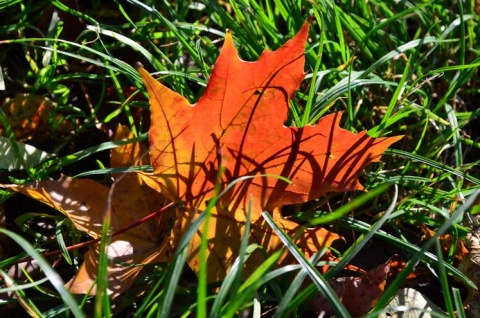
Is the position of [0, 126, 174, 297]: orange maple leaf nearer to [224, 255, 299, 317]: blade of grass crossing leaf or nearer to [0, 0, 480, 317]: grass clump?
[0, 0, 480, 317]: grass clump

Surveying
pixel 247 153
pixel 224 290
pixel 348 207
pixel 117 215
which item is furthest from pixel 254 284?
pixel 117 215

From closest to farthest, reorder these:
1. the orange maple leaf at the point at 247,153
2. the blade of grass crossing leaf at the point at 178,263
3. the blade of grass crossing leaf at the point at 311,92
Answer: the blade of grass crossing leaf at the point at 178,263 → the orange maple leaf at the point at 247,153 → the blade of grass crossing leaf at the point at 311,92

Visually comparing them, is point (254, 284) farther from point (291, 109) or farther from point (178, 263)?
point (291, 109)

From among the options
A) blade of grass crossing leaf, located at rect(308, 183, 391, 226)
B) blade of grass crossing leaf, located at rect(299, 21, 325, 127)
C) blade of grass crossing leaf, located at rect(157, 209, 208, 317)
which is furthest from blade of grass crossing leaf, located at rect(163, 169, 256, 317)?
blade of grass crossing leaf, located at rect(299, 21, 325, 127)

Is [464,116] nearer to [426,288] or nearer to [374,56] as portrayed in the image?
[374,56]

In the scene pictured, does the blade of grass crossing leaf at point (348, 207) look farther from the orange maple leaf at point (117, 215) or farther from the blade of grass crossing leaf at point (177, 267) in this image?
the orange maple leaf at point (117, 215)

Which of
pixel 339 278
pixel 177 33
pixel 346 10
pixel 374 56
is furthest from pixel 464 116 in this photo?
pixel 177 33

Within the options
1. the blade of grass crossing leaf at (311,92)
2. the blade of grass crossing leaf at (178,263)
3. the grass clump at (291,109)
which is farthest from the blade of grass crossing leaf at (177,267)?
the blade of grass crossing leaf at (311,92)

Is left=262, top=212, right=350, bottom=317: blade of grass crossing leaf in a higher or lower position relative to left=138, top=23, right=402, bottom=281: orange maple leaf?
lower
